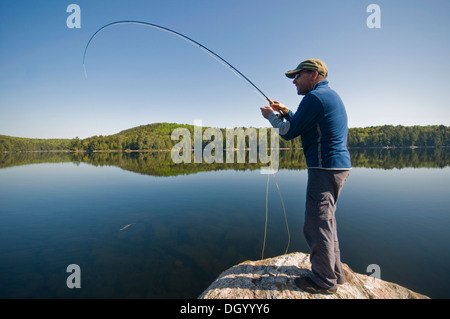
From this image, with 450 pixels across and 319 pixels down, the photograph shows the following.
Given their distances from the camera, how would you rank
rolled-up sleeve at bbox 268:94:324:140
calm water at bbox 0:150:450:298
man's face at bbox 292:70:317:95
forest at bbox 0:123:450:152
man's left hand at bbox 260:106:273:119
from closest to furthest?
rolled-up sleeve at bbox 268:94:324:140 → man's face at bbox 292:70:317:95 → man's left hand at bbox 260:106:273:119 → calm water at bbox 0:150:450:298 → forest at bbox 0:123:450:152

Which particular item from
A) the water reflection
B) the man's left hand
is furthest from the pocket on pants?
the water reflection

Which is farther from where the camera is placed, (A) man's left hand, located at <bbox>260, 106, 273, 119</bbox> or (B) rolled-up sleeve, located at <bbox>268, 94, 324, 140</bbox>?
(A) man's left hand, located at <bbox>260, 106, 273, 119</bbox>

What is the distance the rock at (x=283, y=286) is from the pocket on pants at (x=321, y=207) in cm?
119

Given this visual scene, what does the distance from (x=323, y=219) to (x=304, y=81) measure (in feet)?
6.99

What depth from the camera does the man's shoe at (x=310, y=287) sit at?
2.70 metres

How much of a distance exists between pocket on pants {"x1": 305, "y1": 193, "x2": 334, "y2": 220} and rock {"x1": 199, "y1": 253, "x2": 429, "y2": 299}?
1.19 meters

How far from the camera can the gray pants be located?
2592mm

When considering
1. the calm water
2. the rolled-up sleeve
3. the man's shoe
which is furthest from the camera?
the calm water

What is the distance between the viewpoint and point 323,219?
2.60 meters

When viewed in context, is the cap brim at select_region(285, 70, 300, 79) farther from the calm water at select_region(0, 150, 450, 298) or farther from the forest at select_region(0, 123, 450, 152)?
the forest at select_region(0, 123, 450, 152)

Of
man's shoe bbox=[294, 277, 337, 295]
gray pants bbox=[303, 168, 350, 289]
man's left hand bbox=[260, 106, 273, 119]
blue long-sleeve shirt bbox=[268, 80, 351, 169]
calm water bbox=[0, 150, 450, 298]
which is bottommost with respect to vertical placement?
calm water bbox=[0, 150, 450, 298]

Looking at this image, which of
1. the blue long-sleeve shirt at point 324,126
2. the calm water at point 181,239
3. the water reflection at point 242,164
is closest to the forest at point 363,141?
the water reflection at point 242,164

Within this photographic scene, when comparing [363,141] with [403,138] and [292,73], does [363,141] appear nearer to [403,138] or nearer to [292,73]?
[403,138]
